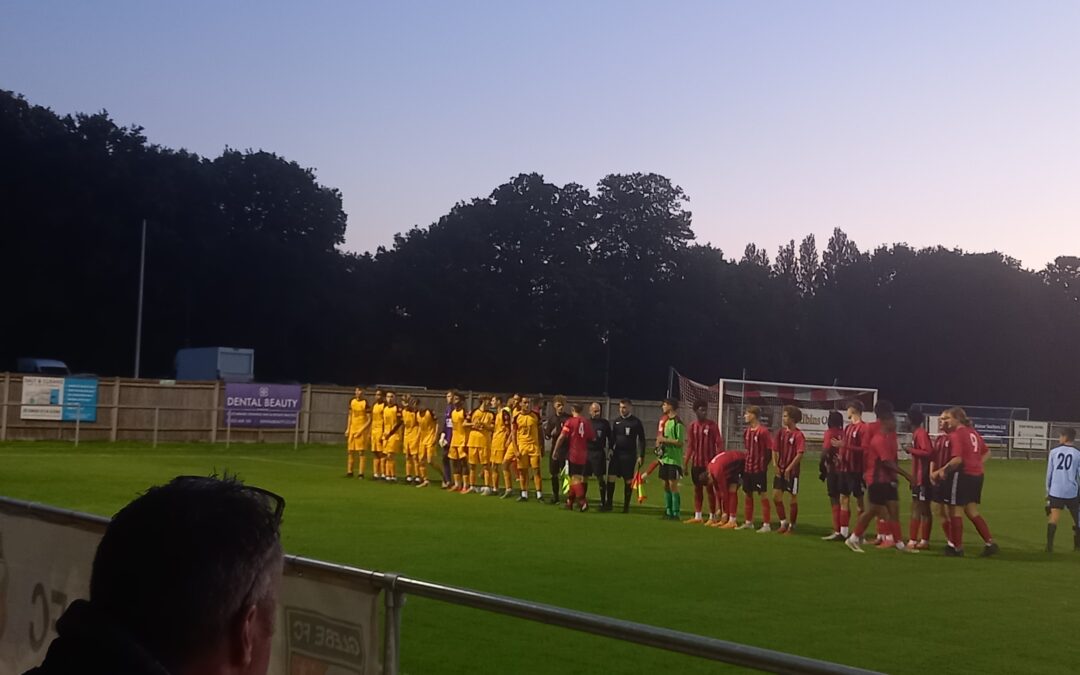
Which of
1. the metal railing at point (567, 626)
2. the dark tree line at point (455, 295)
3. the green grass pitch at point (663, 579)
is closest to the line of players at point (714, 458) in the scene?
the green grass pitch at point (663, 579)

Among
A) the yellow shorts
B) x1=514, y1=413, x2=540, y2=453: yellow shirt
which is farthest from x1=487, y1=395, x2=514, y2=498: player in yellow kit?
the yellow shorts

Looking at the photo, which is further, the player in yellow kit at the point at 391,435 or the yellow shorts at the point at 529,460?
the player in yellow kit at the point at 391,435

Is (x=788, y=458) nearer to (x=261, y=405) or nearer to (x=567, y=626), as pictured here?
(x=567, y=626)

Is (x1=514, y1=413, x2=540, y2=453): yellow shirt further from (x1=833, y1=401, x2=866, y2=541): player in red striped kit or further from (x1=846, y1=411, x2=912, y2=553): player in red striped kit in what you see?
(x1=846, y1=411, x2=912, y2=553): player in red striped kit

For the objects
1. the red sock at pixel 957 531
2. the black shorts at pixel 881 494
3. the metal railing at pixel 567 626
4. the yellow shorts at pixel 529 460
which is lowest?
the red sock at pixel 957 531

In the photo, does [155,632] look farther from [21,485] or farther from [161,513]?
[21,485]

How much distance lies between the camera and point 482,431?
91.4 feet

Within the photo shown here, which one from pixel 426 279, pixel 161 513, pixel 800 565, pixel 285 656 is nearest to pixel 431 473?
pixel 800 565

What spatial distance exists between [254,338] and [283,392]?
2485cm

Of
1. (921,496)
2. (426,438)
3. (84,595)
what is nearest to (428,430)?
(426,438)

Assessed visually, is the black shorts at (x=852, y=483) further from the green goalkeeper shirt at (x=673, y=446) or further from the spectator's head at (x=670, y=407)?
the spectator's head at (x=670, y=407)

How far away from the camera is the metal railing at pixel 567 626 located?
285 cm

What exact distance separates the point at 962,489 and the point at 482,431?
12.0m

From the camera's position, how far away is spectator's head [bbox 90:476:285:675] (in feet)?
6.04
